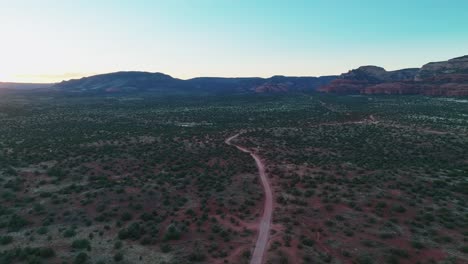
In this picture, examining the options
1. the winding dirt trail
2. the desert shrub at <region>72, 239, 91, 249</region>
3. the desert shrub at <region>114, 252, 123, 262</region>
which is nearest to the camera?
the desert shrub at <region>114, 252, 123, 262</region>

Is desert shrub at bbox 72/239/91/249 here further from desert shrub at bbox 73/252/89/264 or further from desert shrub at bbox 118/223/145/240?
desert shrub at bbox 118/223/145/240

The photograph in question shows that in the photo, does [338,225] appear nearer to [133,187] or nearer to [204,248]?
[204,248]

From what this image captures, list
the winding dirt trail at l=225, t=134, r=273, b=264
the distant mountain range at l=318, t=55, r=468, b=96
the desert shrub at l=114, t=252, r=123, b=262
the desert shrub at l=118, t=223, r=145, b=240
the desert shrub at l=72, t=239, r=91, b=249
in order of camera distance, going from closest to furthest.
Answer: the desert shrub at l=114, t=252, r=123, b=262, the winding dirt trail at l=225, t=134, r=273, b=264, the desert shrub at l=72, t=239, r=91, b=249, the desert shrub at l=118, t=223, r=145, b=240, the distant mountain range at l=318, t=55, r=468, b=96

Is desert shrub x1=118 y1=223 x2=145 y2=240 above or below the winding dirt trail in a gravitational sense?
above

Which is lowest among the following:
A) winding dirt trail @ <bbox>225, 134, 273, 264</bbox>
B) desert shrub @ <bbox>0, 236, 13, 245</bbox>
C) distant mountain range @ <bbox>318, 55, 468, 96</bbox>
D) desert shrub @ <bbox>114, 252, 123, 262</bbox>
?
winding dirt trail @ <bbox>225, 134, 273, 264</bbox>

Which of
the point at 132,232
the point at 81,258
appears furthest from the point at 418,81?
the point at 81,258

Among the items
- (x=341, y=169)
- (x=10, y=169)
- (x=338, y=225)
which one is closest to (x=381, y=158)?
(x=341, y=169)

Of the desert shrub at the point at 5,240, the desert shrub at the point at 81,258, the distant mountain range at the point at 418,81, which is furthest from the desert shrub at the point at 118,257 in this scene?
the distant mountain range at the point at 418,81

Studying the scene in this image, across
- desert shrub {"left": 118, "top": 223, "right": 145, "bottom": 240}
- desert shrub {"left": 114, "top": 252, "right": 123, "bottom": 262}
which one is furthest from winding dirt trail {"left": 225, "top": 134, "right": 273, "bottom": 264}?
desert shrub {"left": 118, "top": 223, "right": 145, "bottom": 240}
